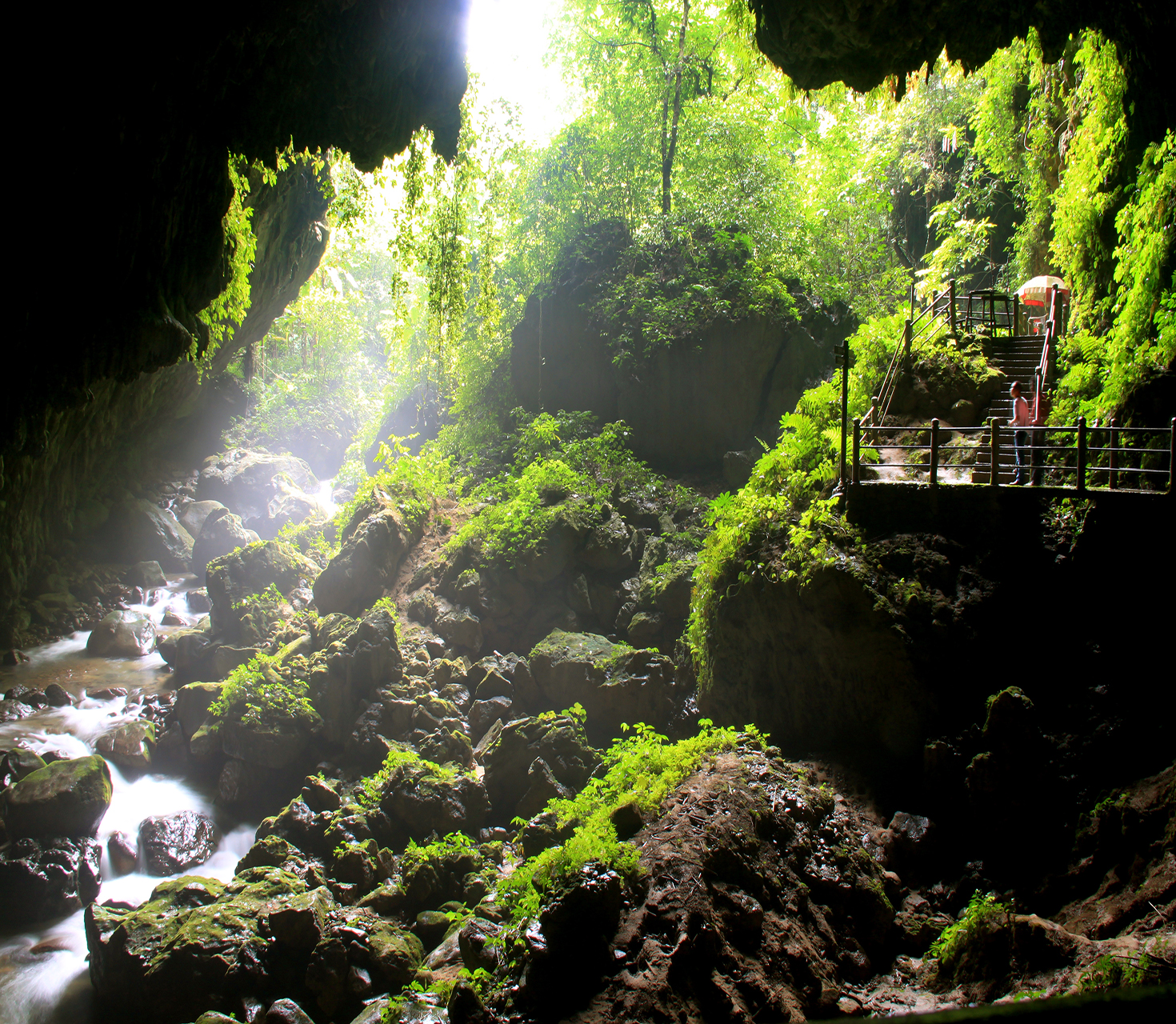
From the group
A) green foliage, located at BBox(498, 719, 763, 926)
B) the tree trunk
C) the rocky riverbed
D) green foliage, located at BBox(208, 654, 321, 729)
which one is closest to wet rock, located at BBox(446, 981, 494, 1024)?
the rocky riverbed

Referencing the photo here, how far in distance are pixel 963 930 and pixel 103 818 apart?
1116 cm

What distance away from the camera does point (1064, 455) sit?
923 cm

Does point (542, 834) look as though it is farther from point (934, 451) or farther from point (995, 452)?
point (995, 452)

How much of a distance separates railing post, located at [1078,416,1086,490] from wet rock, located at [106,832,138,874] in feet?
42.4

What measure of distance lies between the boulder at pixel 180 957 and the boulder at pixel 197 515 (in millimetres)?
17295

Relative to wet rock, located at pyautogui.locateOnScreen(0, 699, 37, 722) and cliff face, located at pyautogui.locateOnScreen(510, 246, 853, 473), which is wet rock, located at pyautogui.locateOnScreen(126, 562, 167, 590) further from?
cliff face, located at pyautogui.locateOnScreen(510, 246, 853, 473)

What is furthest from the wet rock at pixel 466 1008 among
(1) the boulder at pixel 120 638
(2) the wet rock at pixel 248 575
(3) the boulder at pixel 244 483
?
(3) the boulder at pixel 244 483

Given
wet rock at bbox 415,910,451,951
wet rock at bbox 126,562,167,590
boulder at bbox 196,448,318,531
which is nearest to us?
wet rock at bbox 415,910,451,951

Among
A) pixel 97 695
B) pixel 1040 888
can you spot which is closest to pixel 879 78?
pixel 1040 888

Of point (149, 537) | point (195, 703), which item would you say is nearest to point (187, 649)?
point (195, 703)

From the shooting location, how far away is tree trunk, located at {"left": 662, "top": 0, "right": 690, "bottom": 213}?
19547mm

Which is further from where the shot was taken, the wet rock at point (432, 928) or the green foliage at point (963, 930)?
the wet rock at point (432, 928)

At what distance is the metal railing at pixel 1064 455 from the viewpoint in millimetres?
7574

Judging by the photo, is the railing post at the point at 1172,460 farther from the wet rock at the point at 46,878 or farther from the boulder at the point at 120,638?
the boulder at the point at 120,638
